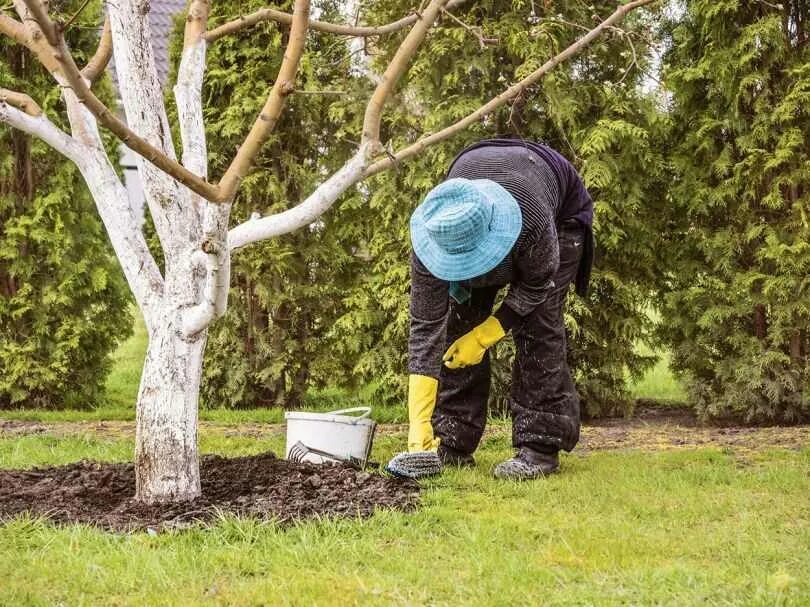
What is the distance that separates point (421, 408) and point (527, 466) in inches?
24.4

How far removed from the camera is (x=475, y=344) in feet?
13.3

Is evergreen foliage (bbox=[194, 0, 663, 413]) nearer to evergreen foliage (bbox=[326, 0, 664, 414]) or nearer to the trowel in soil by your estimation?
evergreen foliage (bbox=[326, 0, 664, 414])

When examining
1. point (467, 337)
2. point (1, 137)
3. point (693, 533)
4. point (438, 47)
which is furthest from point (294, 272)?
point (693, 533)

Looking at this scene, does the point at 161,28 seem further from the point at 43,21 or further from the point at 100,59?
the point at 43,21

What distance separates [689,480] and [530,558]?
1.46 meters

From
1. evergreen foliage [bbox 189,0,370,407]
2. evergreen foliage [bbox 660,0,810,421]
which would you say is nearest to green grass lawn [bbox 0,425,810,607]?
evergreen foliage [bbox 660,0,810,421]

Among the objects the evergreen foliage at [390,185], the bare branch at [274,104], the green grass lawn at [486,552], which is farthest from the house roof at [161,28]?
the green grass lawn at [486,552]

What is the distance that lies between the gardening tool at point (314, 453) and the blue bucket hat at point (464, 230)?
1.03 m

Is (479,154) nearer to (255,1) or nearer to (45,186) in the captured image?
(255,1)

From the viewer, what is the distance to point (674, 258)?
634cm

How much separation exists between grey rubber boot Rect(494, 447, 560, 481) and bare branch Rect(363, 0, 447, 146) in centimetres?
163

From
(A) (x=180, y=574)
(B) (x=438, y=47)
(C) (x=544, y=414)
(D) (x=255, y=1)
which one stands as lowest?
(A) (x=180, y=574)

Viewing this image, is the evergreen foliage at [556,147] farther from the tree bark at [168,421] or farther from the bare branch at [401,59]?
the tree bark at [168,421]

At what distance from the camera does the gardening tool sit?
425 cm
